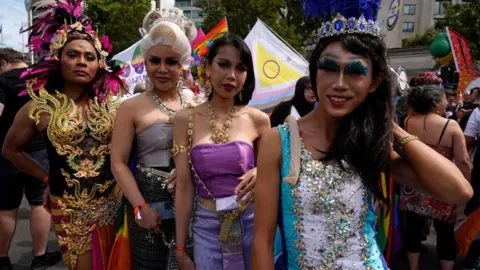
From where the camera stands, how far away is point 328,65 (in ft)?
4.70

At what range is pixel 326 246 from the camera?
4.83 ft

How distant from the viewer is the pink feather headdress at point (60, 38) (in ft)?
8.61

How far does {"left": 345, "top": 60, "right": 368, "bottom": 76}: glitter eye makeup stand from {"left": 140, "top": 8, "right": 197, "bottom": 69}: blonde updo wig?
3.94 feet

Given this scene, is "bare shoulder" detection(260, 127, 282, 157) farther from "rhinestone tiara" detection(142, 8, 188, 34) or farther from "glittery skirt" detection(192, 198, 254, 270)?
"rhinestone tiara" detection(142, 8, 188, 34)

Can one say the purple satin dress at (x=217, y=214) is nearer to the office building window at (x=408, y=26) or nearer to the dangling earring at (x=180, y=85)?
the dangling earring at (x=180, y=85)

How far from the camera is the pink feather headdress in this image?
2.62 m

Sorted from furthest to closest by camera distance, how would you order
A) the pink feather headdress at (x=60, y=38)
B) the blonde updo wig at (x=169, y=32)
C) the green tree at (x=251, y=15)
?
the green tree at (x=251, y=15), the pink feather headdress at (x=60, y=38), the blonde updo wig at (x=169, y=32)

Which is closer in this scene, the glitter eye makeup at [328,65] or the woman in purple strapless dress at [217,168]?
the glitter eye makeup at [328,65]

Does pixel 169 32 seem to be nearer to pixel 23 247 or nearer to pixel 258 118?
pixel 258 118

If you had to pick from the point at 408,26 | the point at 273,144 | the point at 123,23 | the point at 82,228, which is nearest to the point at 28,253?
the point at 82,228

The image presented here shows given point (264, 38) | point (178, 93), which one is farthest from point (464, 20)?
point (178, 93)

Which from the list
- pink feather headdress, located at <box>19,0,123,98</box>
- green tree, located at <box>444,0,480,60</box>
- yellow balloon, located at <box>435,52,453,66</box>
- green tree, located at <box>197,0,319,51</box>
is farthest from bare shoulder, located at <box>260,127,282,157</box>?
green tree, located at <box>444,0,480,60</box>

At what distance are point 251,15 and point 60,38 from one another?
2352 centimetres

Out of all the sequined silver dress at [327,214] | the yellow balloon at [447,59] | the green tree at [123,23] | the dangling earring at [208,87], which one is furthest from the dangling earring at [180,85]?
the green tree at [123,23]
